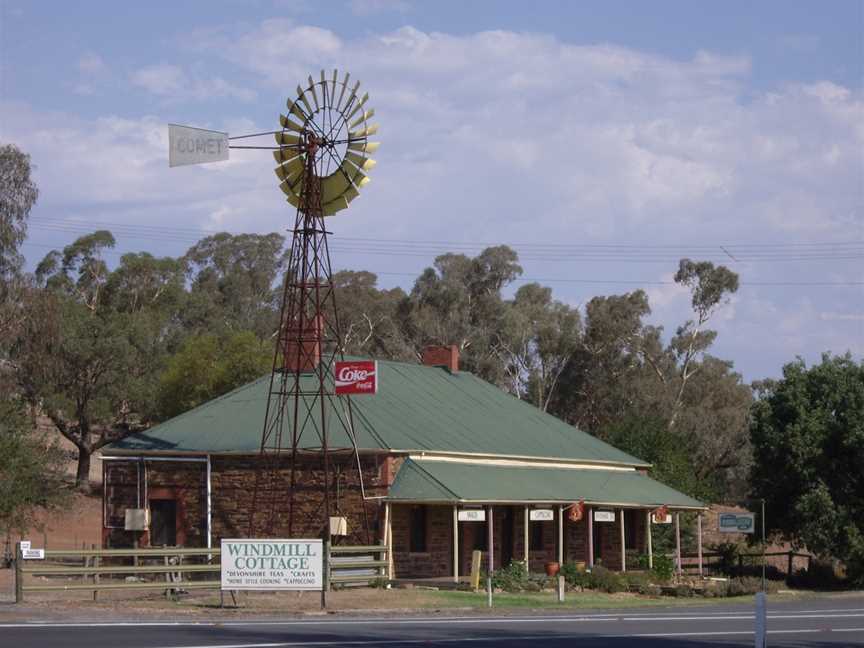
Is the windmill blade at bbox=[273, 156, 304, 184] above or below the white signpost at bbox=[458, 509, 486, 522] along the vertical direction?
above

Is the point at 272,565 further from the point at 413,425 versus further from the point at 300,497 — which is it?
Result: the point at 413,425

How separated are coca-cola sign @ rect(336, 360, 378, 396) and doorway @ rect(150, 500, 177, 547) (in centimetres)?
677

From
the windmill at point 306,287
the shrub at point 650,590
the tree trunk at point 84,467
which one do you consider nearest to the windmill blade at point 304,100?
the windmill at point 306,287

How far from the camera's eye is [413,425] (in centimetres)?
Result: 4003

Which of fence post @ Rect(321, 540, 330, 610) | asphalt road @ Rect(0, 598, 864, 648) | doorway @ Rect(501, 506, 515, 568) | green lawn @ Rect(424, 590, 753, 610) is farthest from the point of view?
doorway @ Rect(501, 506, 515, 568)

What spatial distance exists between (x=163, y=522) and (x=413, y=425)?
7822 millimetres

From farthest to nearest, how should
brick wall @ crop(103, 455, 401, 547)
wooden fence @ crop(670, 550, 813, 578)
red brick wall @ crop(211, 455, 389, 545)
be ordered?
wooden fence @ crop(670, 550, 813, 578), brick wall @ crop(103, 455, 401, 547), red brick wall @ crop(211, 455, 389, 545)

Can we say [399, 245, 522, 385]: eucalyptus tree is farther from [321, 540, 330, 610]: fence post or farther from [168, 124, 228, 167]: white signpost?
[321, 540, 330, 610]: fence post

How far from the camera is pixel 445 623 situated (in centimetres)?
2400

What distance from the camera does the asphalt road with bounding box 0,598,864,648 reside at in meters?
18.8

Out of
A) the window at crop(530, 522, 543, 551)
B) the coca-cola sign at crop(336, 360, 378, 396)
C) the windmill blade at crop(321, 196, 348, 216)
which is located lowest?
the window at crop(530, 522, 543, 551)

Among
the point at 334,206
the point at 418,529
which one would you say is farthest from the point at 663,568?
the point at 334,206

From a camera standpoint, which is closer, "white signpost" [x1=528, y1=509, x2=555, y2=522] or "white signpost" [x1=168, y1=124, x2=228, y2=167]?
"white signpost" [x1=168, y1=124, x2=228, y2=167]

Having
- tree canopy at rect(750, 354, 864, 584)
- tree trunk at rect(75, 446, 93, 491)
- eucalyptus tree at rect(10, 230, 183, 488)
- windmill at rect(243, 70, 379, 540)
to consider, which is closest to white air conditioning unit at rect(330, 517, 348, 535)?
windmill at rect(243, 70, 379, 540)
